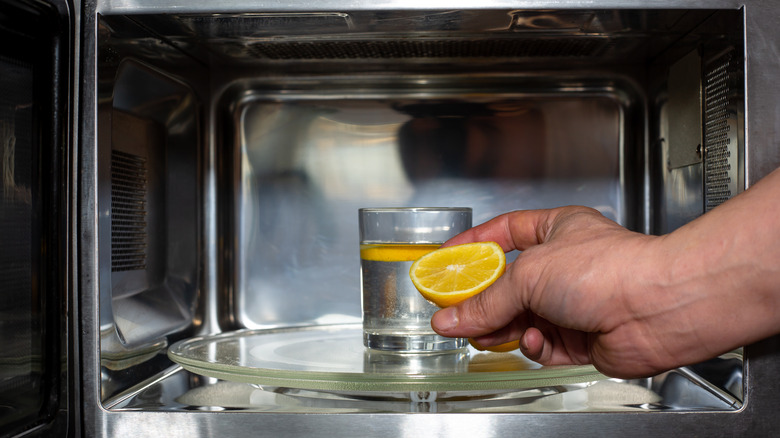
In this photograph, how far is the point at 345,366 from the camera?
685 mm

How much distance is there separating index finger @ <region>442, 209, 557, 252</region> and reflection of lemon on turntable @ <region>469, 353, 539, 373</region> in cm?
12

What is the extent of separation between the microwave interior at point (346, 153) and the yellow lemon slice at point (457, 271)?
0.12 metres

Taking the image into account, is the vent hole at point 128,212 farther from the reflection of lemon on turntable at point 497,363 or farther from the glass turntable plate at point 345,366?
the reflection of lemon on turntable at point 497,363

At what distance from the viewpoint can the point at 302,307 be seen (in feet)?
3.03

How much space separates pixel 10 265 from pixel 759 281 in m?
Answer: 0.60

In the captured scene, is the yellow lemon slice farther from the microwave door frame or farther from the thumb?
the microwave door frame

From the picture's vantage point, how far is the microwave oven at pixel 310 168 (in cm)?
61

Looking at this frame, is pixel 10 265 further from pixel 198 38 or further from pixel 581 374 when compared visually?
pixel 581 374

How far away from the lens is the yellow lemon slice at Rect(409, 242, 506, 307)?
2.12 ft

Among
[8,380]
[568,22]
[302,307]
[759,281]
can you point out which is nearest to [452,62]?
[568,22]

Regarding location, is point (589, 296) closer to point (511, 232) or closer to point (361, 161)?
point (511, 232)

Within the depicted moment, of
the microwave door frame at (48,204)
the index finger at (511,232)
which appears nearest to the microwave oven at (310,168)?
the microwave door frame at (48,204)

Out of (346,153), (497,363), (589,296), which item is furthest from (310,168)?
(589,296)

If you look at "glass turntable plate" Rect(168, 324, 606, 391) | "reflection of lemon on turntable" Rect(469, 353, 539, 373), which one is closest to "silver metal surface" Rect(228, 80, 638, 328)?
"glass turntable plate" Rect(168, 324, 606, 391)
